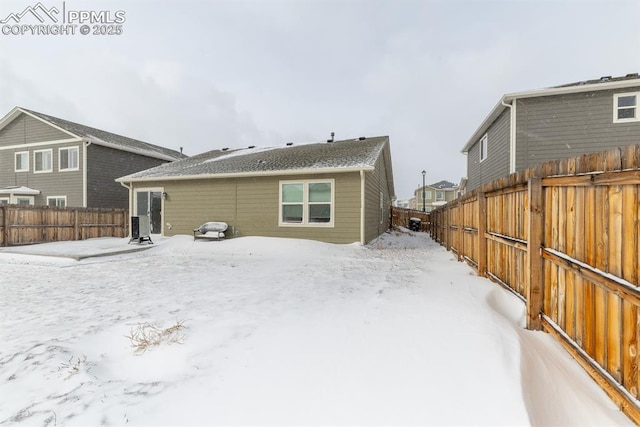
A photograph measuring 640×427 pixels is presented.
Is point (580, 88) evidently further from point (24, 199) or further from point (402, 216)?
point (24, 199)

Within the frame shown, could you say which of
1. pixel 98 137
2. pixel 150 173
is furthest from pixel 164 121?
pixel 150 173

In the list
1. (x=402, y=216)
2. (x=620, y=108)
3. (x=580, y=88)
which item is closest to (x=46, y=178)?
(x=402, y=216)

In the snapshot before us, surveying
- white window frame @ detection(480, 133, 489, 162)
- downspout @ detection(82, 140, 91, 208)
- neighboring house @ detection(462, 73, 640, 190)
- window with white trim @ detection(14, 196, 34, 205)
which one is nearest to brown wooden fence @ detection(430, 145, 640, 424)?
neighboring house @ detection(462, 73, 640, 190)

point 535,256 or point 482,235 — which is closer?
point 535,256

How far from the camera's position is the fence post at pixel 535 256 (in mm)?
2777

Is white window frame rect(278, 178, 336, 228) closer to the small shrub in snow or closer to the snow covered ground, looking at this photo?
the snow covered ground

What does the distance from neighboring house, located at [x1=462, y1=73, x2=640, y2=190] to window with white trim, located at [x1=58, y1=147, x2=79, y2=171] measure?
21.0 meters

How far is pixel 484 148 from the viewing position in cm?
1369

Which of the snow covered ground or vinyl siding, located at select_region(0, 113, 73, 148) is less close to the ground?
vinyl siding, located at select_region(0, 113, 73, 148)

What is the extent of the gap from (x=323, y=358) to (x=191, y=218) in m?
10.9

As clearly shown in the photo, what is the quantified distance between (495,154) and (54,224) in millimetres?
18555

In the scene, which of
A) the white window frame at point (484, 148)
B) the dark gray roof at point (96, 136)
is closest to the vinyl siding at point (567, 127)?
the white window frame at point (484, 148)

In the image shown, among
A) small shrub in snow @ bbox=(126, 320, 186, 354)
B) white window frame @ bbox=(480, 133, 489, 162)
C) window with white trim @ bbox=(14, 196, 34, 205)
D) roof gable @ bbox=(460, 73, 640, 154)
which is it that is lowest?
small shrub in snow @ bbox=(126, 320, 186, 354)

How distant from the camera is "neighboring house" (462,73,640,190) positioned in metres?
9.48
